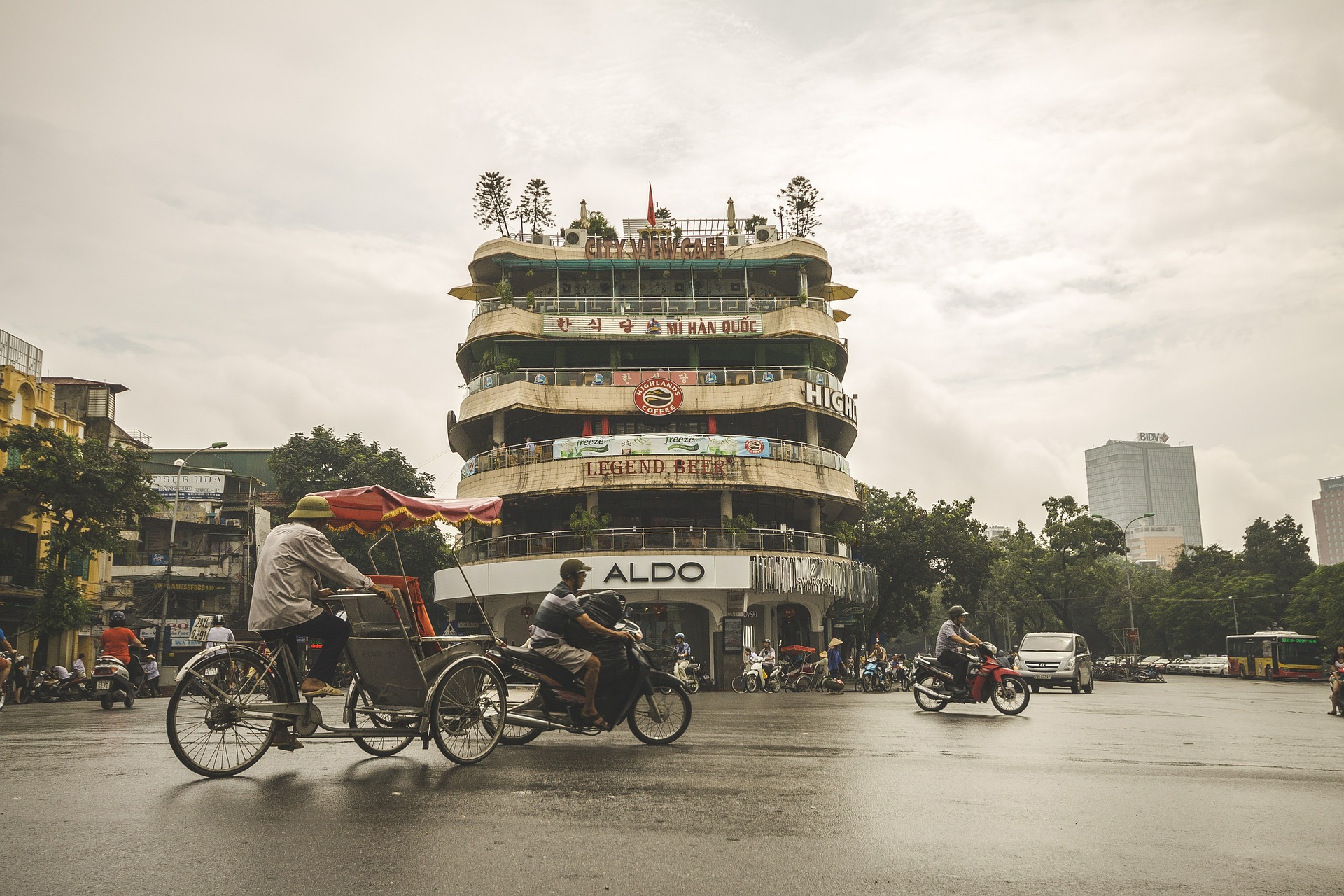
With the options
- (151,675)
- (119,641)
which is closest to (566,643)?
(119,641)

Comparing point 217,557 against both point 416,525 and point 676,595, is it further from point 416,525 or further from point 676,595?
point 416,525

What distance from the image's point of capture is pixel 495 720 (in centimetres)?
804

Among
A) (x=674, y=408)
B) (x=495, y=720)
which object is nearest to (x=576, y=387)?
(x=674, y=408)

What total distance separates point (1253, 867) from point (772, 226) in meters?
43.4

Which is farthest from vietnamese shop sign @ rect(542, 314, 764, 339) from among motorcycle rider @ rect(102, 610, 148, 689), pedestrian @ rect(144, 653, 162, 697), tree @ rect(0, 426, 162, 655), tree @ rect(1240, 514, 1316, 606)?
tree @ rect(1240, 514, 1316, 606)

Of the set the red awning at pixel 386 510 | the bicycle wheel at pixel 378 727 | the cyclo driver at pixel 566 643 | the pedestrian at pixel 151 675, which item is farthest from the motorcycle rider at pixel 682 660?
the bicycle wheel at pixel 378 727

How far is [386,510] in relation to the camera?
32.3 feet

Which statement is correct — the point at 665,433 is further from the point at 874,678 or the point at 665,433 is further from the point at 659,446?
the point at 874,678

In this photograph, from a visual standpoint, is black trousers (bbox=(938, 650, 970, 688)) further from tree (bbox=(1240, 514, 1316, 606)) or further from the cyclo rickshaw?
tree (bbox=(1240, 514, 1316, 606))

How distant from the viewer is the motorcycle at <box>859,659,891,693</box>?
100 feet

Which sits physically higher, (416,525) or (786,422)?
(786,422)

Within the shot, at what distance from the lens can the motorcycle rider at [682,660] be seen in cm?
2714

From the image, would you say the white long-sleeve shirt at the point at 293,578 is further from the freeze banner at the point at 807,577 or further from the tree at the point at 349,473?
the tree at the point at 349,473

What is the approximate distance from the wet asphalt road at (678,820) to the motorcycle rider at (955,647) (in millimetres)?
5130
